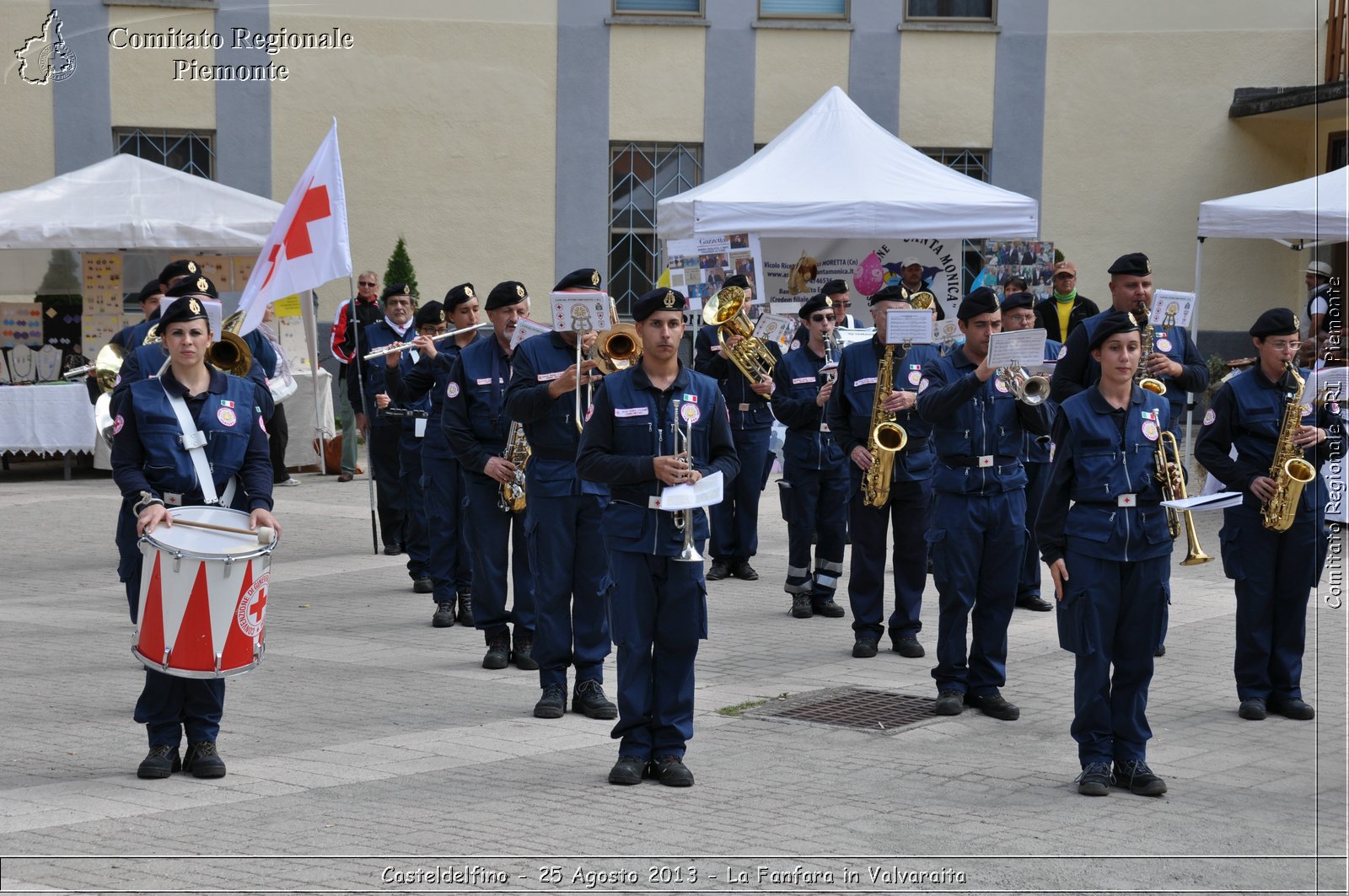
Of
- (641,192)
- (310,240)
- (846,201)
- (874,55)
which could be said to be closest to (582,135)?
(641,192)

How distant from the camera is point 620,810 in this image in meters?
6.30

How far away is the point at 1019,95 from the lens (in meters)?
21.3

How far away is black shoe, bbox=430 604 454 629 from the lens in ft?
34.2

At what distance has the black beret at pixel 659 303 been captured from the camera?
6.71 m

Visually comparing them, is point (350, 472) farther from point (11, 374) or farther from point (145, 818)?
point (145, 818)

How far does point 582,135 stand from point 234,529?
15.0 meters

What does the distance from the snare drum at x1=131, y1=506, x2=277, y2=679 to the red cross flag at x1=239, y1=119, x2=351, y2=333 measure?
18.6 ft

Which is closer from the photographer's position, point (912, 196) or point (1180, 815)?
point (1180, 815)

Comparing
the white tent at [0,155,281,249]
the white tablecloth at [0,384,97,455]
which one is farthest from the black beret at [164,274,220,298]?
the white tablecloth at [0,384,97,455]

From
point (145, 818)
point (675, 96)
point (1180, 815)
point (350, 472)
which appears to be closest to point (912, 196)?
point (675, 96)

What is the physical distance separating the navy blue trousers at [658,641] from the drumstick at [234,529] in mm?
1458

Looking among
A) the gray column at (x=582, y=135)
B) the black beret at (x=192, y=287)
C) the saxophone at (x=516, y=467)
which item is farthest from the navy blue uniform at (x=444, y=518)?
the gray column at (x=582, y=135)

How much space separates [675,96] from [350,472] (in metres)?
6.74

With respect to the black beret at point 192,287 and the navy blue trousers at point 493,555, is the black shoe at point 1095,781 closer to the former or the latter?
the navy blue trousers at point 493,555
